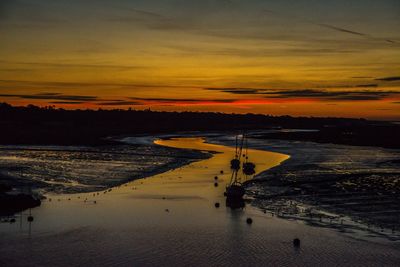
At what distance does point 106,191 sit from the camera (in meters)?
59.7

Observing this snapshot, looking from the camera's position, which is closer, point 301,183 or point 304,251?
point 304,251

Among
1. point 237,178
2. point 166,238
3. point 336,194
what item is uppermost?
point 336,194

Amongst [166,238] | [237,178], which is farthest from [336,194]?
[166,238]

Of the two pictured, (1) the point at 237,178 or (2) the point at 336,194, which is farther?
(1) the point at 237,178

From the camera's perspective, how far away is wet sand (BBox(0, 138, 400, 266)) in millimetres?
33909

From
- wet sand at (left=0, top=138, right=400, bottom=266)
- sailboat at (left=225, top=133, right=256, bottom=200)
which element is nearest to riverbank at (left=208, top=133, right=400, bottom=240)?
sailboat at (left=225, top=133, right=256, bottom=200)

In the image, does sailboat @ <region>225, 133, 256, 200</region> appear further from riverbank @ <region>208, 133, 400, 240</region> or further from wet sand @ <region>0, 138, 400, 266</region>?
riverbank @ <region>208, 133, 400, 240</region>

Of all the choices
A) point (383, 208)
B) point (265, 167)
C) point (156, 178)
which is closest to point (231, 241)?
point (383, 208)

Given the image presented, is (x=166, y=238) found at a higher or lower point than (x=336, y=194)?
lower

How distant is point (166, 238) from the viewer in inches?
1549

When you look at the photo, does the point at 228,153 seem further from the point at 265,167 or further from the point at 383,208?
the point at 383,208

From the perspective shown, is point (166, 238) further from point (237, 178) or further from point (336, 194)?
point (237, 178)

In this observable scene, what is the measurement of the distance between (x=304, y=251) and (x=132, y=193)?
27043 millimetres

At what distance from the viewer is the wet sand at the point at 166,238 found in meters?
33.9
